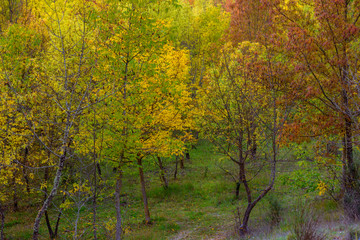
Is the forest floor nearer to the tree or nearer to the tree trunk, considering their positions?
the tree trunk

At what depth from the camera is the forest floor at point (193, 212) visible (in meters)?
8.34

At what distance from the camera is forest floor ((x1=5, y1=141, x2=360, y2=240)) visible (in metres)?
8.34

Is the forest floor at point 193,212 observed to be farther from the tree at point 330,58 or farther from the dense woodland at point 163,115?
the tree at point 330,58

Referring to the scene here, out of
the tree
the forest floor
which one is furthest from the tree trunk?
the forest floor

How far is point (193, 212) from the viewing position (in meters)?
13.4

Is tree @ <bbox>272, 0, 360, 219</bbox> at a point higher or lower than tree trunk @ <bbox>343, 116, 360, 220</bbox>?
higher

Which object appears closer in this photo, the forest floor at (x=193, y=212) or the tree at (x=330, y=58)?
the tree at (x=330, y=58)

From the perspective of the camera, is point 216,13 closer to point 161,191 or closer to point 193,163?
point 193,163

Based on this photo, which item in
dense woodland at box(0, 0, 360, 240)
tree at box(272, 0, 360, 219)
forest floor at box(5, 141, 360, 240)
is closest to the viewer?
dense woodland at box(0, 0, 360, 240)

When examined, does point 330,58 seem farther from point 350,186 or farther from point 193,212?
point 193,212

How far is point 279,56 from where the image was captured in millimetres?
9906

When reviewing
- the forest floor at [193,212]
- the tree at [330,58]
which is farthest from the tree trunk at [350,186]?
the forest floor at [193,212]

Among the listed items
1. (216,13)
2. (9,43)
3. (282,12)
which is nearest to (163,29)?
(282,12)

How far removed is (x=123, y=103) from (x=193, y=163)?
1506 cm
